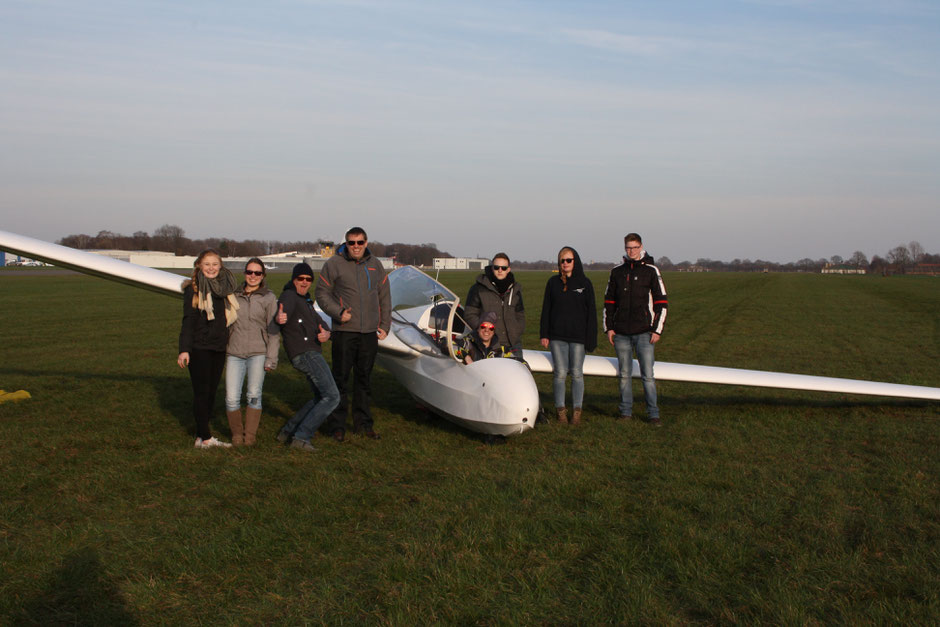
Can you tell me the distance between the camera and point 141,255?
7381cm

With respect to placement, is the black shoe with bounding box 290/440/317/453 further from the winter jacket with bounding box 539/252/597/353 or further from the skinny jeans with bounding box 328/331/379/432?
the winter jacket with bounding box 539/252/597/353

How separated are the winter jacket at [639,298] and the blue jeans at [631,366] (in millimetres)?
106

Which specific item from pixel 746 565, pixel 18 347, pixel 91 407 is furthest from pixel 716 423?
pixel 18 347

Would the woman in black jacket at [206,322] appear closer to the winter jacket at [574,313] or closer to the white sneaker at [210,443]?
the white sneaker at [210,443]

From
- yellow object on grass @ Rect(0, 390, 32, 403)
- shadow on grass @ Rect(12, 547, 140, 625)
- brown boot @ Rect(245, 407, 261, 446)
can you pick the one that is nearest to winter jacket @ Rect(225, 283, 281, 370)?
brown boot @ Rect(245, 407, 261, 446)

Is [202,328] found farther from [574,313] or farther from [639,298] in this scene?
[639,298]

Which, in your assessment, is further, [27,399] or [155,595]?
[27,399]

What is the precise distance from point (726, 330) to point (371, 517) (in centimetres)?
1630

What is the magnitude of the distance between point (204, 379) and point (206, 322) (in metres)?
0.56

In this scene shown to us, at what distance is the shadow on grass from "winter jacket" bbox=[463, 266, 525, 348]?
4331mm

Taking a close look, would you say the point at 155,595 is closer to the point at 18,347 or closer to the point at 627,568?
the point at 627,568

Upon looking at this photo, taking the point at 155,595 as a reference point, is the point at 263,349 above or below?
above

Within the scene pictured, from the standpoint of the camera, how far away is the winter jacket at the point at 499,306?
24.0ft

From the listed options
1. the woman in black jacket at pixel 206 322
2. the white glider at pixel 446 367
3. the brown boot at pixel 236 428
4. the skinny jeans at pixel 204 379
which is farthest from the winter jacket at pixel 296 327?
the white glider at pixel 446 367
